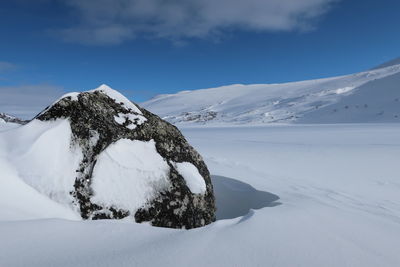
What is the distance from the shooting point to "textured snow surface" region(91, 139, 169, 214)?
2.92 metres

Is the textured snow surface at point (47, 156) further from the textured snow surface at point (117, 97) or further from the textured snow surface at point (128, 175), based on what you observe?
the textured snow surface at point (117, 97)

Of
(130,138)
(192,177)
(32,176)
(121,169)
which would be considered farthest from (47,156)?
(192,177)

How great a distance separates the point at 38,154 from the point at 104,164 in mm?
596

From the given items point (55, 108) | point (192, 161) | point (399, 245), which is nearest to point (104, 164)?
point (55, 108)

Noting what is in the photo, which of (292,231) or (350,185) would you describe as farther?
(350,185)

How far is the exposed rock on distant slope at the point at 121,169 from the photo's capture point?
111 inches

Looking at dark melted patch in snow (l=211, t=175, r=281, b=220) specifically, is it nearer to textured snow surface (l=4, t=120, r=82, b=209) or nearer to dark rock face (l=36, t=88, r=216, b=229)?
dark rock face (l=36, t=88, r=216, b=229)

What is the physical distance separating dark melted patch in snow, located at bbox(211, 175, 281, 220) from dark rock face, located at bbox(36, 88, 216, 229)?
0.49 metres

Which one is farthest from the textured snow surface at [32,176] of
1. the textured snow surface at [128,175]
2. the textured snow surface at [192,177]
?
the textured snow surface at [192,177]

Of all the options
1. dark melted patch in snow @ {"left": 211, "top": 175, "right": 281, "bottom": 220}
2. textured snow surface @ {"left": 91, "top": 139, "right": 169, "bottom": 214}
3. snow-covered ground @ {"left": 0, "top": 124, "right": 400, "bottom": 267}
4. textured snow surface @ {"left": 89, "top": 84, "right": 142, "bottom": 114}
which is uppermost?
textured snow surface @ {"left": 89, "top": 84, "right": 142, "bottom": 114}

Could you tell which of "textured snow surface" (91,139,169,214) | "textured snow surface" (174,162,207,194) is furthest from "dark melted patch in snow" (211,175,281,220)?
"textured snow surface" (91,139,169,214)

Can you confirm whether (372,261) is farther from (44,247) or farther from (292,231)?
(44,247)

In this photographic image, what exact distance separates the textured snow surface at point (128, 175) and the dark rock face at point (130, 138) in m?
0.05

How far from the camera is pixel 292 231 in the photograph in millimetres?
2277
